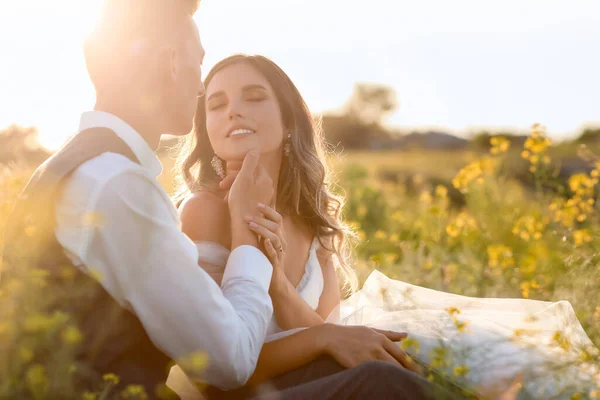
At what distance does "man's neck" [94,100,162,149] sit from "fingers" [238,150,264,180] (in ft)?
1.74

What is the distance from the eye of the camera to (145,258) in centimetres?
161

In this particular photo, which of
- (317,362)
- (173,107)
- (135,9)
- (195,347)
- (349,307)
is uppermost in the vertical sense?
(135,9)

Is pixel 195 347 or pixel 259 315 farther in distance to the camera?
pixel 259 315

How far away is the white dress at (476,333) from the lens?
2002mm

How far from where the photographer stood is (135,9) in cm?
187

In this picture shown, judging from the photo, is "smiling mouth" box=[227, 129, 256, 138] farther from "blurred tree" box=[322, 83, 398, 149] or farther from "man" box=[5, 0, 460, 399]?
"blurred tree" box=[322, 83, 398, 149]

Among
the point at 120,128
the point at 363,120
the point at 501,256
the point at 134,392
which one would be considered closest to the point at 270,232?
the point at 120,128

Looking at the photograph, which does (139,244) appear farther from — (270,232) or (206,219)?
(206,219)

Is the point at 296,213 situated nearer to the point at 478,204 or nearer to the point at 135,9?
the point at 135,9

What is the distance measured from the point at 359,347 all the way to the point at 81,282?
85 cm

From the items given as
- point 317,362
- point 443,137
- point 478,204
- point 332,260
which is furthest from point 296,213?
point 443,137

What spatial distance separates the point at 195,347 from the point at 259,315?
0.23 meters

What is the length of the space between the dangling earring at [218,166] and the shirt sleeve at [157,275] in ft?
4.54

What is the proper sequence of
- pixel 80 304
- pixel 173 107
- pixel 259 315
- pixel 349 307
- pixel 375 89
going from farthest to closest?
pixel 375 89
pixel 349 307
pixel 173 107
pixel 259 315
pixel 80 304
